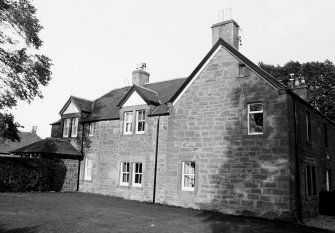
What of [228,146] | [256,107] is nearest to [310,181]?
[228,146]

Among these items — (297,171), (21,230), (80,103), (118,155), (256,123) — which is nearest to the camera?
(21,230)

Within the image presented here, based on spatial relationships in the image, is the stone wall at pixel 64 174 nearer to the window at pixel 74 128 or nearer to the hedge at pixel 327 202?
the window at pixel 74 128

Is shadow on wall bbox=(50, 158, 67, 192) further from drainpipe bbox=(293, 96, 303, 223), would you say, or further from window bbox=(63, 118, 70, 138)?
drainpipe bbox=(293, 96, 303, 223)

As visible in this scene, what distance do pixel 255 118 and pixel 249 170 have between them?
9.42ft

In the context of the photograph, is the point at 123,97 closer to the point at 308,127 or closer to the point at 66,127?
the point at 66,127

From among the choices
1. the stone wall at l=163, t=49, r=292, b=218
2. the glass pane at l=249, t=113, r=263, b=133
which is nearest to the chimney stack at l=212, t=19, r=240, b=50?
the stone wall at l=163, t=49, r=292, b=218

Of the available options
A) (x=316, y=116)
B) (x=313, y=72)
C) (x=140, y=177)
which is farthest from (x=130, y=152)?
(x=313, y=72)

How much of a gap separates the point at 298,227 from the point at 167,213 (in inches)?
242

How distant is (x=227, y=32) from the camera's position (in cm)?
1878

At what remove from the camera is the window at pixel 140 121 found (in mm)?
21469

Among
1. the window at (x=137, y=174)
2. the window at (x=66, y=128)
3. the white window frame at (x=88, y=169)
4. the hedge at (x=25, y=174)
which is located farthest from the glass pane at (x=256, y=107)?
the window at (x=66, y=128)

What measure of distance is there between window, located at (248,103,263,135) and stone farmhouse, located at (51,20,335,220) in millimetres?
54

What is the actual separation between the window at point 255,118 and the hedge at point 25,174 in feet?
52.3

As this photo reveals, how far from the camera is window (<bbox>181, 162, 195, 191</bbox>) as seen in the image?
1794cm
